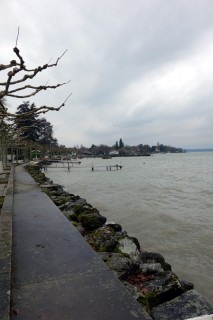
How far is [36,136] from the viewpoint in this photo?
85.4 metres

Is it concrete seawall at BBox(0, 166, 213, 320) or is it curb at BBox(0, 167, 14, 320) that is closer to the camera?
curb at BBox(0, 167, 14, 320)

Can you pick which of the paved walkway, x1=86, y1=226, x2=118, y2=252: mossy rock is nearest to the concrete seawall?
the paved walkway

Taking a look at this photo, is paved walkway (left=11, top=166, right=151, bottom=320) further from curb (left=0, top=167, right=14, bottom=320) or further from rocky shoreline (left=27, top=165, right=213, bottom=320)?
rocky shoreline (left=27, top=165, right=213, bottom=320)

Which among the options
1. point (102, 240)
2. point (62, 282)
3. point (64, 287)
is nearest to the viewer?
point (64, 287)

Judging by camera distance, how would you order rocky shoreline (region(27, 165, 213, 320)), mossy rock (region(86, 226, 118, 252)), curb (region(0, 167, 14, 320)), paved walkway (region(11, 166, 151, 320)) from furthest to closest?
mossy rock (region(86, 226, 118, 252))
rocky shoreline (region(27, 165, 213, 320))
paved walkway (region(11, 166, 151, 320))
curb (region(0, 167, 14, 320))

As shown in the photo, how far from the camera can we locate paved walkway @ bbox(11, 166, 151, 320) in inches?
116

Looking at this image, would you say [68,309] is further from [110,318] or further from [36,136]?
[36,136]

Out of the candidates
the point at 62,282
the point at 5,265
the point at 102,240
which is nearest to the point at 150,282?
the point at 62,282

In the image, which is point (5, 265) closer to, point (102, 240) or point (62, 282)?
point (62, 282)

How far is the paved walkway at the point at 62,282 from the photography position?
9.68 ft

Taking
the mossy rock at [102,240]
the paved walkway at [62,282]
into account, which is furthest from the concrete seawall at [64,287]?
the mossy rock at [102,240]

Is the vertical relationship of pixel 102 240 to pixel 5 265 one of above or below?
below

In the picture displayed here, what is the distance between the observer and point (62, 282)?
3590 millimetres

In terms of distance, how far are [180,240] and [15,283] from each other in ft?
28.3
